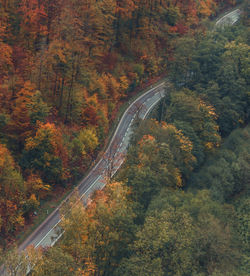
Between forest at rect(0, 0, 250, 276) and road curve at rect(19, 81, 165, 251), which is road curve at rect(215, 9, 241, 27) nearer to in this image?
forest at rect(0, 0, 250, 276)

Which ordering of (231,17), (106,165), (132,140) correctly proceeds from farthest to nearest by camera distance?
(231,17)
(106,165)
(132,140)

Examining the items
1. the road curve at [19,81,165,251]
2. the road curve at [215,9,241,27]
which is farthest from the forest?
the road curve at [215,9,241,27]

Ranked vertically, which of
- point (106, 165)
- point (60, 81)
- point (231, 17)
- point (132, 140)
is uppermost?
point (231, 17)

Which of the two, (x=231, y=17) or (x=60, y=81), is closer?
(x=60, y=81)

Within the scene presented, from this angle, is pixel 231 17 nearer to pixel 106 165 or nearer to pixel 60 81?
pixel 60 81

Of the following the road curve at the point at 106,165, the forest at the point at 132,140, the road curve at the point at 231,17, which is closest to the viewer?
the forest at the point at 132,140

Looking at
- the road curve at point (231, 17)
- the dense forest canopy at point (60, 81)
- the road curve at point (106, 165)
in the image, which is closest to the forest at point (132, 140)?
the dense forest canopy at point (60, 81)

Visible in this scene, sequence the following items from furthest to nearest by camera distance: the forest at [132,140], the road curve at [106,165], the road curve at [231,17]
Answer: the road curve at [231,17] → the road curve at [106,165] → the forest at [132,140]

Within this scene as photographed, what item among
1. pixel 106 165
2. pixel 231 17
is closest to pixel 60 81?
pixel 106 165

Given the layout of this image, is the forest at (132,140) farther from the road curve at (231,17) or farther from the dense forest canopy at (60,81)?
the road curve at (231,17)
